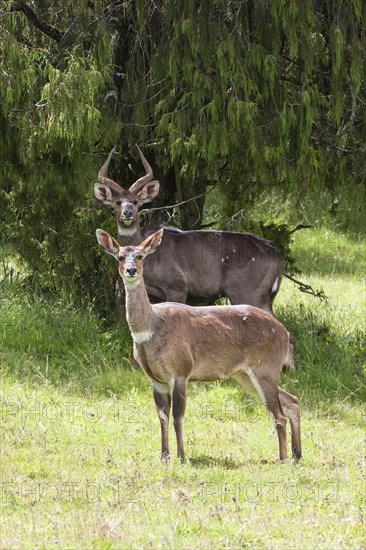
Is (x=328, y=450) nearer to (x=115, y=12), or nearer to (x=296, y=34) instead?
(x=296, y=34)

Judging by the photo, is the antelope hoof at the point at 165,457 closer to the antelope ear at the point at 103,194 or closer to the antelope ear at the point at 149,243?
the antelope ear at the point at 149,243

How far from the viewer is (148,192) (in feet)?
35.8

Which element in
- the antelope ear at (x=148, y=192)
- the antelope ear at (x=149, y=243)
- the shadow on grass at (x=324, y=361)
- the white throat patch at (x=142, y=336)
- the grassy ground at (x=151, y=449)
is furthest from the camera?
the antelope ear at (x=148, y=192)

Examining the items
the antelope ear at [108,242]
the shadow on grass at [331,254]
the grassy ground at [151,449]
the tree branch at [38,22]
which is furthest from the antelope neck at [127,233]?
the shadow on grass at [331,254]

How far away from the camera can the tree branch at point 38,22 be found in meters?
10.9

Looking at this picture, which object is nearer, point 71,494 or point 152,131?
point 71,494

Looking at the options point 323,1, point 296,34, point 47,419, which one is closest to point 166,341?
point 47,419

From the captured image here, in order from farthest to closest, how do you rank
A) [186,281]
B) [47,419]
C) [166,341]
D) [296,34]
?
[186,281] < [296,34] < [47,419] < [166,341]

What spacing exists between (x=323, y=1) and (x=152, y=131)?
6.68ft

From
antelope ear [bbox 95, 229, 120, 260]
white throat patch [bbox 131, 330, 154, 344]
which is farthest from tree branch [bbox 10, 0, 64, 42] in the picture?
white throat patch [bbox 131, 330, 154, 344]

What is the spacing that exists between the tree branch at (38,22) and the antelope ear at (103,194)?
1.62 metres

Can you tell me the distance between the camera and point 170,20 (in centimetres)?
1062

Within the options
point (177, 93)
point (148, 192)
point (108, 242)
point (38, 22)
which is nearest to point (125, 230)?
point (148, 192)

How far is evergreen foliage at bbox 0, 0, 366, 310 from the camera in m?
10.3
